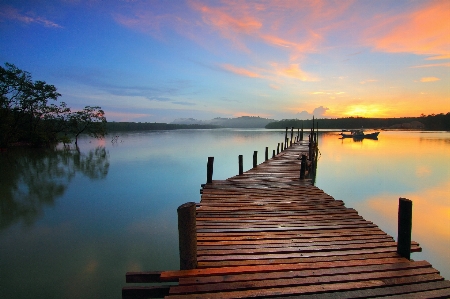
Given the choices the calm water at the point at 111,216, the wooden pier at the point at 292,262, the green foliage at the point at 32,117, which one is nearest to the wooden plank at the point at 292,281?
the wooden pier at the point at 292,262

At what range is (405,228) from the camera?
4273 mm

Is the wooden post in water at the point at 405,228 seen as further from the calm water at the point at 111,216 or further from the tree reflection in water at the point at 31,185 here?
the tree reflection in water at the point at 31,185

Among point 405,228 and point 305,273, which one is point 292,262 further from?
point 405,228

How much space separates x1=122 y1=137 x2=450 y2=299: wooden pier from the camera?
10.9 ft

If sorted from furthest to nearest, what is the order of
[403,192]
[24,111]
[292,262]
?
[24,111], [403,192], [292,262]

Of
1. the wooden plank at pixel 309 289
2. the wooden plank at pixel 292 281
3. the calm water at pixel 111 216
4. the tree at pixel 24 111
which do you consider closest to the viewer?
the wooden plank at pixel 309 289

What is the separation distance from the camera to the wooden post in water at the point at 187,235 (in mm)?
3688

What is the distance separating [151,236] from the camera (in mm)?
8797

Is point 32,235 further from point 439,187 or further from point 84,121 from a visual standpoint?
point 84,121

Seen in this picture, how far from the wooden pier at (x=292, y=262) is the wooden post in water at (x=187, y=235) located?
146 millimetres

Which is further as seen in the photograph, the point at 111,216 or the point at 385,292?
the point at 111,216

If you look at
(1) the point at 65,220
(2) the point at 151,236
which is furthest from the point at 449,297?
(1) the point at 65,220

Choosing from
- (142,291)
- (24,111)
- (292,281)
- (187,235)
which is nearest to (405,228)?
(292,281)

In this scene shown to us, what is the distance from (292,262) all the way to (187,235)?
1.76 metres
